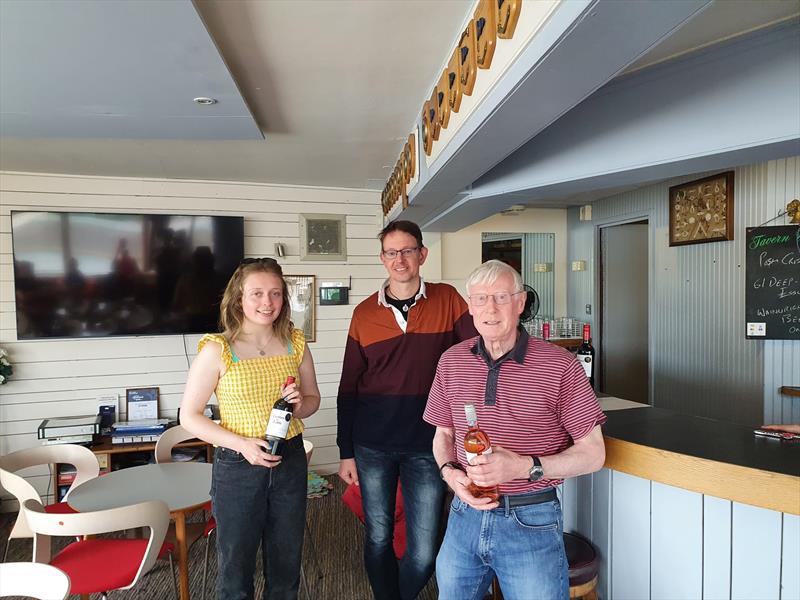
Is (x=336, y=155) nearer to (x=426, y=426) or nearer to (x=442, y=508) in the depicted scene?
(x=426, y=426)

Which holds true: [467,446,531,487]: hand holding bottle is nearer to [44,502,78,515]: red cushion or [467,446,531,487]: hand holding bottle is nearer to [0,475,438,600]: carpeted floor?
[0,475,438,600]: carpeted floor

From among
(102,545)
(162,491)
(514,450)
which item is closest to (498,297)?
(514,450)

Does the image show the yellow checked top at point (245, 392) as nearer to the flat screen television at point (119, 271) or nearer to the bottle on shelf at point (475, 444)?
the bottle on shelf at point (475, 444)

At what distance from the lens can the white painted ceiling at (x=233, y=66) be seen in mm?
1568

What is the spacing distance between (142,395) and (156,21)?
124 inches

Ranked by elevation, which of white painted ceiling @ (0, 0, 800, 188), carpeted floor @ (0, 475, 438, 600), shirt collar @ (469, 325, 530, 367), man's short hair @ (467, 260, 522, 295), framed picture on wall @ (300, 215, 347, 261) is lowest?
carpeted floor @ (0, 475, 438, 600)

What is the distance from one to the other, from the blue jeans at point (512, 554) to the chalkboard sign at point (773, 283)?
289 cm

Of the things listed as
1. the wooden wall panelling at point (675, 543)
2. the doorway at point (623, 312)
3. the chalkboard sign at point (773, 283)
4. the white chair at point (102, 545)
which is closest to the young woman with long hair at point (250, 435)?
the white chair at point (102, 545)

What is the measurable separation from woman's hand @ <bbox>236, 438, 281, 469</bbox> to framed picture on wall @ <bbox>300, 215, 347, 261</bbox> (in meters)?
2.83

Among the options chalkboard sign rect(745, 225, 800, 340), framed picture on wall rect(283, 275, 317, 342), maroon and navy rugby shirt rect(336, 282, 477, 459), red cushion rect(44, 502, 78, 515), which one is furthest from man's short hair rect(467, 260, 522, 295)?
framed picture on wall rect(283, 275, 317, 342)

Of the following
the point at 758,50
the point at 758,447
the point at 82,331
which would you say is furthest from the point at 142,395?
the point at 758,50

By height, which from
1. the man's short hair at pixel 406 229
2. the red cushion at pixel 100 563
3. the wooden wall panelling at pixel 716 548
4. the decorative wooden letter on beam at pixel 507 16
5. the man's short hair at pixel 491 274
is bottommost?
the red cushion at pixel 100 563

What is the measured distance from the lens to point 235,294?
5.88 feet

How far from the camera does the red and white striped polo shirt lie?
4.46ft
